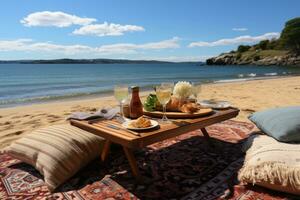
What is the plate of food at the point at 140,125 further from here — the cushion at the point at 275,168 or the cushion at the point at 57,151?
the cushion at the point at 275,168

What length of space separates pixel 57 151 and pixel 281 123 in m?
2.45

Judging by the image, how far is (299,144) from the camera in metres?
2.71

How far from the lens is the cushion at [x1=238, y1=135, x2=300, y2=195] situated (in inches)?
90.8

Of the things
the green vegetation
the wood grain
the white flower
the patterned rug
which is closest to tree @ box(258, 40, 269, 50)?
the green vegetation

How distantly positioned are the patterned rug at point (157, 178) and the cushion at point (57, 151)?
12 centimetres

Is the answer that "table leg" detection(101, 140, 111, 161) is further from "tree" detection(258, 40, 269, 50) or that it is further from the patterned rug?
"tree" detection(258, 40, 269, 50)

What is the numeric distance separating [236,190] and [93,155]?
1.60 meters

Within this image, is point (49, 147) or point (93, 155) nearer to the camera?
point (49, 147)

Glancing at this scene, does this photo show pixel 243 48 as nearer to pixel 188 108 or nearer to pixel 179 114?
pixel 188 108

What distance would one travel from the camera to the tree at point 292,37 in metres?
53.6

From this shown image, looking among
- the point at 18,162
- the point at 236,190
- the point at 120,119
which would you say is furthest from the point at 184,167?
the point at 18,162

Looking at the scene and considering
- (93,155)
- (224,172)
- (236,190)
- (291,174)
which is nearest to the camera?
(291,174)

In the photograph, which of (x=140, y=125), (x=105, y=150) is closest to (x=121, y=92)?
(x=140, y=125)

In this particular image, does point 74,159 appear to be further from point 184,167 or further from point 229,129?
point 229,129
